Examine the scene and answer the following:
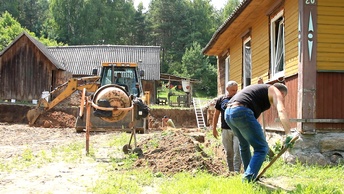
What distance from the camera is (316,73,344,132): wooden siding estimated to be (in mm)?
7914

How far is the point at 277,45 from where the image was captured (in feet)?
32.8

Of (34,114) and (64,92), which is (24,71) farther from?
(64,92)

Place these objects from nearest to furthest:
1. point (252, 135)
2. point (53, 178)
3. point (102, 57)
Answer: point (252, 135) < point (53, 178) < point (102, 57)

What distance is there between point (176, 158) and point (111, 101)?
271 cm

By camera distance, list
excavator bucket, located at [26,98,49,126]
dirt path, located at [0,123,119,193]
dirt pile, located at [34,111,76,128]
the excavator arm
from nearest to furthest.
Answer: dirt path, located at [0,123,119,193] → the excavator arm → excavator bucket, located at [26,98,49,126] → dirt pile, located at [34,111,76,128]

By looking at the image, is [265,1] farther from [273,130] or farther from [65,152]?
[65,152]

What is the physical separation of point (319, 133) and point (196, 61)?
42.7 metres

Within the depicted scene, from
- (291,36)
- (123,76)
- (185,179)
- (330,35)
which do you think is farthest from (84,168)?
(123,76)

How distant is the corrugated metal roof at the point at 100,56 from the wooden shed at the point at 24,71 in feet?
23.0

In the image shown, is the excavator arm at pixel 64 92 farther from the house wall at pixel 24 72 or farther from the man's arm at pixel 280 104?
the man's arm at pixel 280 104

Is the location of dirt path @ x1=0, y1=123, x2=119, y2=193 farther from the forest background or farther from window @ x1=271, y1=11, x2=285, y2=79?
the forest background

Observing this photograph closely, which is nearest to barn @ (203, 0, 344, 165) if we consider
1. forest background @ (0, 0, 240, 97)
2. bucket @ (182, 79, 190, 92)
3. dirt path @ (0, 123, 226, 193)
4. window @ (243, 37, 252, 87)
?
dirt path @ (0, 123, 226, 193)

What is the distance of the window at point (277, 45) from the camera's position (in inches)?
391

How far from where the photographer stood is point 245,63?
528 inches
